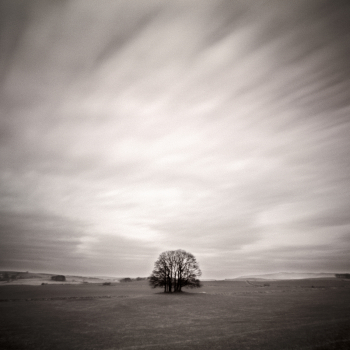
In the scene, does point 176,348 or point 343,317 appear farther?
point 343,317

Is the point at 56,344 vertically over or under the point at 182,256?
under

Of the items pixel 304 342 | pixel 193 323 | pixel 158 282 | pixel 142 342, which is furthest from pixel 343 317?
pixel 158 282

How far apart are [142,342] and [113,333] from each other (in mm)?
5120

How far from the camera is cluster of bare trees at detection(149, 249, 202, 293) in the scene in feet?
279

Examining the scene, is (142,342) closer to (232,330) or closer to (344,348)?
(232,330)

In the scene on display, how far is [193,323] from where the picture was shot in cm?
2683

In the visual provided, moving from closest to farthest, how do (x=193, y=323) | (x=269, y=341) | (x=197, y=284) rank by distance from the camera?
1. (x=269, y=341)
2. (x=193, y=323)
3. (x=197, y=284)

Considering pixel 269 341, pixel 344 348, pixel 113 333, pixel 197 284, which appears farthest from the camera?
pixel 197 284

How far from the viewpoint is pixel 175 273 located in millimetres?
86062

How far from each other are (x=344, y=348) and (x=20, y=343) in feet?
84.4

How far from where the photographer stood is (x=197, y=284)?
8462 centimetres

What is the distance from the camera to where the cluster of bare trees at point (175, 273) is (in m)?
85.0

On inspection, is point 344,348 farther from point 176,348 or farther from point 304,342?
point 176,348

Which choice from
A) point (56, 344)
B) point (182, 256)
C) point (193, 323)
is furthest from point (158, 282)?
point (56, 344)
